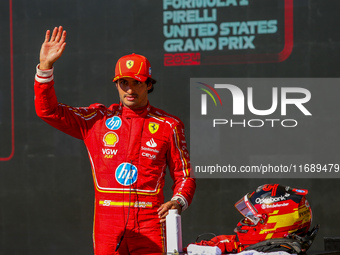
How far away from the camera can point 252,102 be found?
4.29m

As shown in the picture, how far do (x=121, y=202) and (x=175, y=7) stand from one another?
2347 mm

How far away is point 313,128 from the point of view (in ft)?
13.9

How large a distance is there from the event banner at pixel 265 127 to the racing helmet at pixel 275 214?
1.37 meters

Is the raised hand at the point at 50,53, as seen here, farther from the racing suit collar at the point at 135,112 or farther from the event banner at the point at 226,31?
the event banner at the point at 226,31

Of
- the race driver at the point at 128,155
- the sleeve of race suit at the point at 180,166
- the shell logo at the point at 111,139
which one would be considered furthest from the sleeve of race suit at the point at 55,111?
the sleeve of race suit at the point at 180,166

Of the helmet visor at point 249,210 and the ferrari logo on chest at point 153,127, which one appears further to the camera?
the helmet visor at point 249,210

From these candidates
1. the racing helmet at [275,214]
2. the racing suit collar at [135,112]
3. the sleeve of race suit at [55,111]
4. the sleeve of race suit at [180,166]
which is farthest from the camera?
the racing helmet at [275,214]

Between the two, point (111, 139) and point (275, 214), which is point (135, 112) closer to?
point (111, 139)

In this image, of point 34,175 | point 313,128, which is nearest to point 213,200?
point 313,128

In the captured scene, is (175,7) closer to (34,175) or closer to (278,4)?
(278,4)

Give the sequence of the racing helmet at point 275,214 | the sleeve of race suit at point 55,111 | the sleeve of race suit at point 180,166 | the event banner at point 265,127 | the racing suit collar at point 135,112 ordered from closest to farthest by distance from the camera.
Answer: the sleeve of race suit at point 55,111, the sleeve of race suit at point 180,166, the racing suit collar at point 135,112, the racing helmet at point 275,214, the event banner at point 265,127

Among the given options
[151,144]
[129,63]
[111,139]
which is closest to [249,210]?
[151,144]

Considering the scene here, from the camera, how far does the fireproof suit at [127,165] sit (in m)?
2.44

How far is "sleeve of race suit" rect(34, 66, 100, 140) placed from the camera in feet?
7.77
